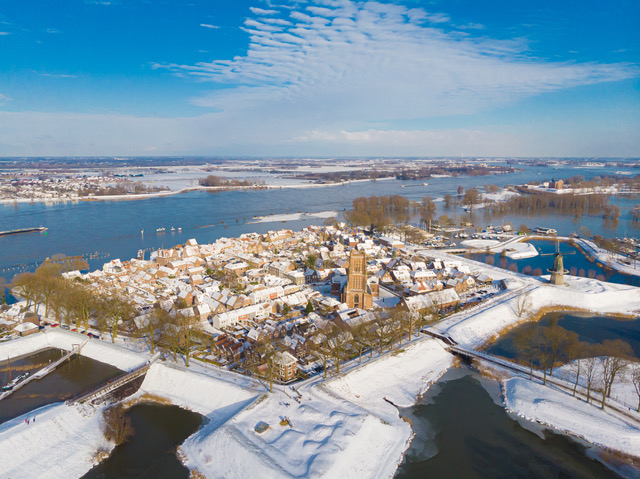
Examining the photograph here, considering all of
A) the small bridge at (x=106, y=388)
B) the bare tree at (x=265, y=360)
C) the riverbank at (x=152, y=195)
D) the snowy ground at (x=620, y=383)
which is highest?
the riverbank at (x=152, y=195)

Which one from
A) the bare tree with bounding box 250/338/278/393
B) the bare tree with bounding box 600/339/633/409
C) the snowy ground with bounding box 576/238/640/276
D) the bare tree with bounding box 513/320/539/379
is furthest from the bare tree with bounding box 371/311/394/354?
the snowy ground with bounding box 576/238/640/276

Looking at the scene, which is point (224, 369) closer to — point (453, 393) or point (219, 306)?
point (219, 306)

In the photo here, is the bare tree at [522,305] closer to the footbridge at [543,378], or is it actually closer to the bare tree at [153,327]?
the footbridge at [543,378]

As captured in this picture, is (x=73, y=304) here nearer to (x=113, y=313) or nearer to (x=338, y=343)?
(x=113, y=313)

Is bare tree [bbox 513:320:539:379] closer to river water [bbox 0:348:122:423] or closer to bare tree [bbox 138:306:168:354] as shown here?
bare tree [bbox 138:306:168:354]

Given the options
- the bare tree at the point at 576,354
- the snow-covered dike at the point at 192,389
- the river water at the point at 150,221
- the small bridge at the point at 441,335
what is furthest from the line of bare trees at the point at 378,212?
the snow-covered dike at the point at 192,389

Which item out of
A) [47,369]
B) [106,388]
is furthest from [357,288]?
[47,369]

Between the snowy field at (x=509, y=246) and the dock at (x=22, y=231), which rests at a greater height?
the dock at (x=22, y=231)
